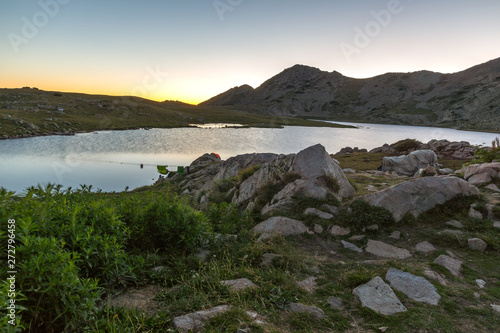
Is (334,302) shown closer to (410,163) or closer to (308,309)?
(308,309)

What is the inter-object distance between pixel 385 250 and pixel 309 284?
346 centimetres

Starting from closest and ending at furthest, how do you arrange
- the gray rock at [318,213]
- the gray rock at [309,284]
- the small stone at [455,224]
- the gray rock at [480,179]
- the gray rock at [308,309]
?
the gray rock at [308,309], the gray rock at [309,284], the small stone at [455,224], the gray rock at [318,213], the gray rock at [480,179]

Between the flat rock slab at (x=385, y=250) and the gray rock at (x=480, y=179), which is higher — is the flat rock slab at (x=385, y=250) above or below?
below

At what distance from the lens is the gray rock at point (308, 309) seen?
4586 millimetres

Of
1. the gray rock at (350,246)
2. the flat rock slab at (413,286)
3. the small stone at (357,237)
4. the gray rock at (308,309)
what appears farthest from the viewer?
the small stone at (357,237)

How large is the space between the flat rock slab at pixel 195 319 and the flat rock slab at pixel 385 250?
536cm

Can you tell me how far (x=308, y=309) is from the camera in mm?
4719

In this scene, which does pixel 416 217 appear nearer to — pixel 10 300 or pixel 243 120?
pixel 10 300

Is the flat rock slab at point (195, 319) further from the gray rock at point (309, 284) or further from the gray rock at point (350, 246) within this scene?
the gray rock at point (350, 246)

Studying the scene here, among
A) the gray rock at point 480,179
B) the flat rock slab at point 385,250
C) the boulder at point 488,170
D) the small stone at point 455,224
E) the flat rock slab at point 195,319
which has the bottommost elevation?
the flat rock slab at point 385,250

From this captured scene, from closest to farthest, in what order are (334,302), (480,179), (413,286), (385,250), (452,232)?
(334,302) < (413,286) < (385,250) < (452,232) < (480,179)

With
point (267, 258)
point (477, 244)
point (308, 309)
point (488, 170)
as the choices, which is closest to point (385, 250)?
point (477, 244)

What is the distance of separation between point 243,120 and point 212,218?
189 meters

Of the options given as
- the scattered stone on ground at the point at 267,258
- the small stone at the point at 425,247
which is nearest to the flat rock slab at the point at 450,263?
the small stone at the point at 425,247
